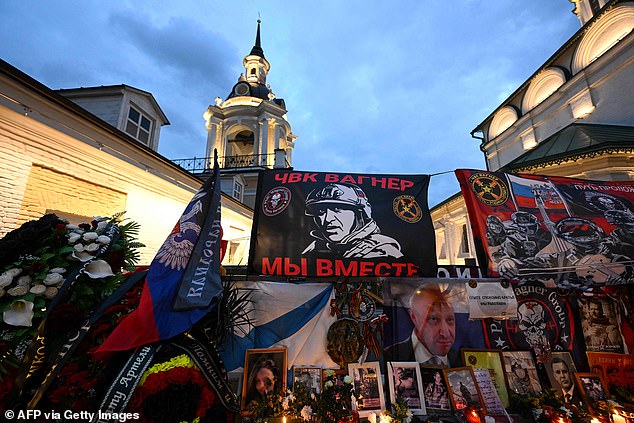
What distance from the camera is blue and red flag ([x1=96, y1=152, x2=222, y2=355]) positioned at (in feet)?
8.00

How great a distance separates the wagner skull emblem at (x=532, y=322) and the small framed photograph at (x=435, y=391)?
5.52 feet

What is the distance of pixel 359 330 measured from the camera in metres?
4.12

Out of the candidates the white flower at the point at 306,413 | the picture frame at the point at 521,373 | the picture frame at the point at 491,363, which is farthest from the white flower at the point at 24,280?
the picture frame at the point at 521,373

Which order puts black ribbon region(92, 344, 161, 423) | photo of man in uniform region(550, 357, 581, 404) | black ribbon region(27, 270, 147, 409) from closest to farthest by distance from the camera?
black ribbon region(92, 344, 161, 423) → black ribbon region(27, 270, 147, 409) → photo of man in uniform region(550, 357, 581, 404)

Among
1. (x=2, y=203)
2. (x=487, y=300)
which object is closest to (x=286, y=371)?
(x=487, y=300)

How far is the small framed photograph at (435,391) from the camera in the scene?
12.2ft

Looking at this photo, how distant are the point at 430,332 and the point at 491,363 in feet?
3.32

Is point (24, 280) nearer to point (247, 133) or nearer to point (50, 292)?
point (50, 292)

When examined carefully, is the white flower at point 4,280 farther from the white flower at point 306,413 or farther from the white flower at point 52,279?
the white flower at point 306,413

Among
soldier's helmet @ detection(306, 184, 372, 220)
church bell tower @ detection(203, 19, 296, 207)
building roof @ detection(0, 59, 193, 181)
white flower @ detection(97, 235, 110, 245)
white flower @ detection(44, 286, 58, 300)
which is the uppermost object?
church bell tower @ detection(203, 19, 296, 207)

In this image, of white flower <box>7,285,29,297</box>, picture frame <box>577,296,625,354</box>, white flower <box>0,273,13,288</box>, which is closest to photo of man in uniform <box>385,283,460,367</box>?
picture frame <box>577,296,625,354</box>

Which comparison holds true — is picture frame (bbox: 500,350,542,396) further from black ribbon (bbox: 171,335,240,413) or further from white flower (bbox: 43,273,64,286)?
white flower (bbox: 43,273,64,286)

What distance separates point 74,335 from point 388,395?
3871 mm

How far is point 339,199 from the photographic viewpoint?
471 centimetres
